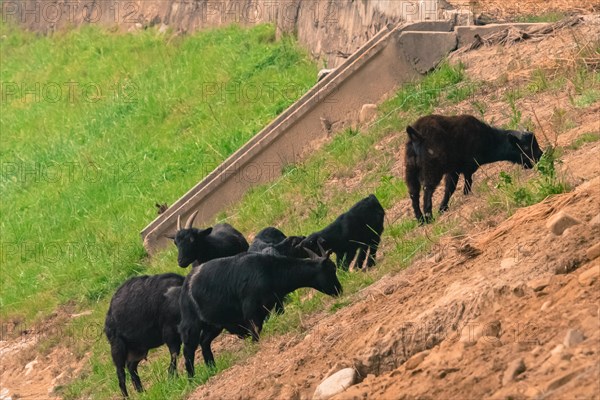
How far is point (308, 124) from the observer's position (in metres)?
19.5

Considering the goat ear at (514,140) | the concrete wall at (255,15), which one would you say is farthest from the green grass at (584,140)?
the concrete wall at (255,15)

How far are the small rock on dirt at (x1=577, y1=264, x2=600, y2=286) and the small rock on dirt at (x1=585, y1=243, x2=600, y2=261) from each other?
0.26 meters

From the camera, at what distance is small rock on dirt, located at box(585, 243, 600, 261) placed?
937cm

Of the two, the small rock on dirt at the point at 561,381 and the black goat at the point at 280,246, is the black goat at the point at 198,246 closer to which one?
the black goat at the point at 280,246

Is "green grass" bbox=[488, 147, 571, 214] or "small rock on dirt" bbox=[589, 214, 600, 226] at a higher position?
"small rock on dirt" bbox=[589, 214, 600, 226]

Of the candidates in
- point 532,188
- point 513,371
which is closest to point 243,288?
point 532,188

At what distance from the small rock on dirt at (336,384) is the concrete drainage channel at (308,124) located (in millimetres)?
9557

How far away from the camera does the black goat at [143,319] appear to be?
14031 mm

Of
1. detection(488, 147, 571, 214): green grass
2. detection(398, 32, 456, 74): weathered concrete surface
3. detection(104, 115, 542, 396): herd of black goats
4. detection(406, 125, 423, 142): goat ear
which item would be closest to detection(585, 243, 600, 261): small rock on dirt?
detection(488, 147, 571, 214): green grass

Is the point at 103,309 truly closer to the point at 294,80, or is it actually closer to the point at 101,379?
the point at 101,379

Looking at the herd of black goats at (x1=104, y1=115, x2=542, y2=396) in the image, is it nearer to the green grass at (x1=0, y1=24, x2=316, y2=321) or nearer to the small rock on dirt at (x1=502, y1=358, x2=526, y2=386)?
the green grass at (x1=0, y1=24, x2=316, y2=321)

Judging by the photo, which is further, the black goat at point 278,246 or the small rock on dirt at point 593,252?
the black goat at point 278,246

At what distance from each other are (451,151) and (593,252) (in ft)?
16.5


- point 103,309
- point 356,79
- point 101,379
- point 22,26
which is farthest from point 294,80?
point 22,26
